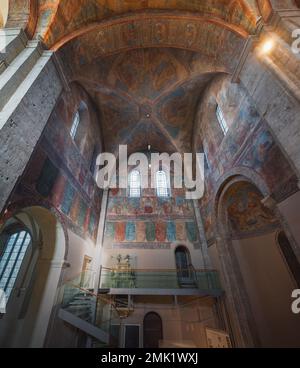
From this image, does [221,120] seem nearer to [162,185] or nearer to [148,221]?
[162,185]

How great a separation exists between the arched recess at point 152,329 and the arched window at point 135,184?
6784mm

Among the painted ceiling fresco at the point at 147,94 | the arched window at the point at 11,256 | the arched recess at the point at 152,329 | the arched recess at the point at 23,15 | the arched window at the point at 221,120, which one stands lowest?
the arched recess at the point at 152,329

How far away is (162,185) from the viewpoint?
12.3 meters

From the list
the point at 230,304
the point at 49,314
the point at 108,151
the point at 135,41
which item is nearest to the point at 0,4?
the point at 135,41

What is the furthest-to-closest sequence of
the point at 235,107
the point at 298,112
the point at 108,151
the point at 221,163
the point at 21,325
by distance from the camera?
the point at 108,151 < the point at 221,163 < the point at 235,107 < the point at 21,325 < the point at 298,112

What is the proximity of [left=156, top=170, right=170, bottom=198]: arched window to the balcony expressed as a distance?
506 cm

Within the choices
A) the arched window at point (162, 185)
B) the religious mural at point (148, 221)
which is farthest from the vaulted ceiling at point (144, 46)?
the religious mural at point (148, 221)

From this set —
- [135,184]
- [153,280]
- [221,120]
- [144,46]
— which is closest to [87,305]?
[153,280]

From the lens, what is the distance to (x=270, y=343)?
223 inches

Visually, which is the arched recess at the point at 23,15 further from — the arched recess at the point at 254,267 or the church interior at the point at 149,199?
the arched recess at the point at 254,267

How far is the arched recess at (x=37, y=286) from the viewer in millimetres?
4727

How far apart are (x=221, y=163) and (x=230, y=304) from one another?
19.2 ft

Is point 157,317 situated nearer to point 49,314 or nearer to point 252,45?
point 49,314

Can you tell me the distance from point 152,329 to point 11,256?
846 cm
